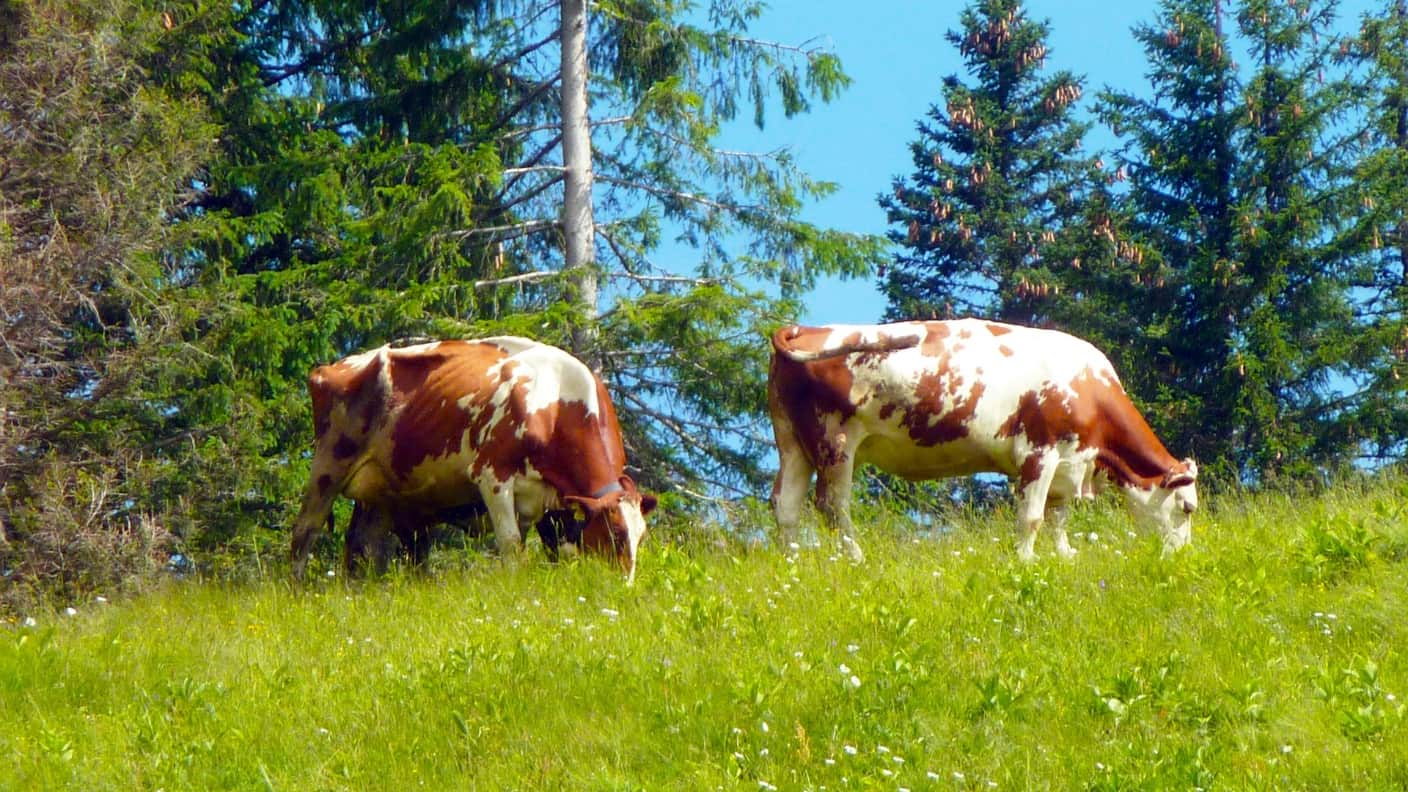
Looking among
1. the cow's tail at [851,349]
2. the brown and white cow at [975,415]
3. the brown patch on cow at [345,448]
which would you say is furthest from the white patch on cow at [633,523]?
the brown patch on cow at [345,448]

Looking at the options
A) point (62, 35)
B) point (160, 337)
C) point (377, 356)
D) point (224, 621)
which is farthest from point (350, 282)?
point (224, 621)

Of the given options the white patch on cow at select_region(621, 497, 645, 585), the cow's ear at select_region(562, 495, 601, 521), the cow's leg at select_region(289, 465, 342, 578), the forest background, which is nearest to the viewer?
the white patch on cow at select_region(621, 497, 645, 585)

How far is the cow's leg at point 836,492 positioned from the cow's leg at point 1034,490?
1.32m

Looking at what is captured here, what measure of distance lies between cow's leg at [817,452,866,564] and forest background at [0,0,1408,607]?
19.6 feet

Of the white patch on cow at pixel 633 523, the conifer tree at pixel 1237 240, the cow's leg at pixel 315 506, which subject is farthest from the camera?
the conifer tree at pixel 1237 240

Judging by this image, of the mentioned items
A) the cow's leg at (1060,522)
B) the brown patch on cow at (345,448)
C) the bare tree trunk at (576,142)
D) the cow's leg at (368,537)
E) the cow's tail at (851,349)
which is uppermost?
the bare tree trunk at (576,142)

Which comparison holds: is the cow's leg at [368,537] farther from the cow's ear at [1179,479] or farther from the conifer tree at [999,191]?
the conifer tree at [999,191]

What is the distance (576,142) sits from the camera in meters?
22.1

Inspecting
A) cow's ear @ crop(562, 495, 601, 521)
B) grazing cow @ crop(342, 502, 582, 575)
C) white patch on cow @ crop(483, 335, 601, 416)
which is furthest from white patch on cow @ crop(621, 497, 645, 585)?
grazing cow @ crop(342, 502, 582, 575)

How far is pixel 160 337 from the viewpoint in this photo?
70.5ft

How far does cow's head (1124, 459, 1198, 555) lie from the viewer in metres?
13.1

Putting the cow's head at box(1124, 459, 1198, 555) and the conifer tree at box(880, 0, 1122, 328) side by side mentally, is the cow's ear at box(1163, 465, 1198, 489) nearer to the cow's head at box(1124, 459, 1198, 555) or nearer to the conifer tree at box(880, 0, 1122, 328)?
the cow's head at box(1124, 459, 1198, 555)

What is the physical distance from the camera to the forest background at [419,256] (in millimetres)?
20969

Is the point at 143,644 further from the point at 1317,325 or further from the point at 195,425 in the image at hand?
the point at 1317,325
